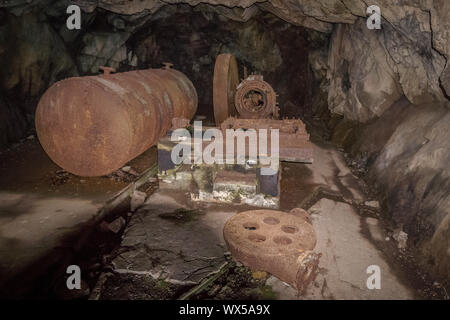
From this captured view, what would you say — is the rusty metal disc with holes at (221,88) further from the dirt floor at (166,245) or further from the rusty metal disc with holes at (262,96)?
the dirt floor at (166,245)

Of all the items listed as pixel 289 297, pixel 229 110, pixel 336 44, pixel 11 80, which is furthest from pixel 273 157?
pixel 11 80

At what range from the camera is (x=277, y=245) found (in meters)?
3.29

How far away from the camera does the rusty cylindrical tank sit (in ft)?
16.4

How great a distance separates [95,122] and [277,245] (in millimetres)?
3677

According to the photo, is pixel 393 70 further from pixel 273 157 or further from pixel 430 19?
pixel 273 157

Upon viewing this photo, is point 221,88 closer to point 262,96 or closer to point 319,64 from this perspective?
point 262,96

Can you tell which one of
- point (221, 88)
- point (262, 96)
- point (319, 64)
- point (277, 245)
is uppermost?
point (319, 64)

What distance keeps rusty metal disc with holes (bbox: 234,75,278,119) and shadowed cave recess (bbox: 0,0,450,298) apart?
227cm

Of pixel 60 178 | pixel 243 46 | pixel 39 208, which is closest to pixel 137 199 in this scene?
pixel 39 208

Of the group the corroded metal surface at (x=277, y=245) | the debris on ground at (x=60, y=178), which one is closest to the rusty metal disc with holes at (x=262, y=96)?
the corroded metal surface at (x=277, y=245)

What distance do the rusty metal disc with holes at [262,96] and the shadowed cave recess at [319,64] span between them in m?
2.27

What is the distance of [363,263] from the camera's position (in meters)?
3.57

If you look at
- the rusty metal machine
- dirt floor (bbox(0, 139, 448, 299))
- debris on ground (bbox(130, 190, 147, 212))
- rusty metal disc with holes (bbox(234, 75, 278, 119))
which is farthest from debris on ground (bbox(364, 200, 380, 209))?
debris on ground (bbox(130, 190, 147, 212))

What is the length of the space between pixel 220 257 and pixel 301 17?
7875mm
